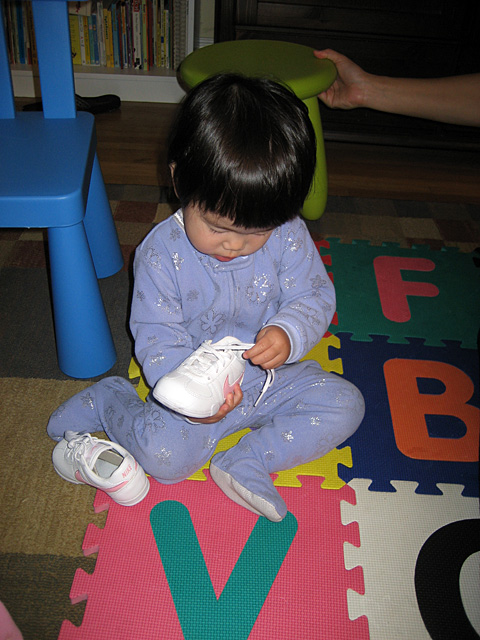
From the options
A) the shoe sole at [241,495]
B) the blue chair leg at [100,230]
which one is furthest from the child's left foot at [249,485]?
the blue chair leg at [100,230]

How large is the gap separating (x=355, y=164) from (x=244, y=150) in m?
1.39

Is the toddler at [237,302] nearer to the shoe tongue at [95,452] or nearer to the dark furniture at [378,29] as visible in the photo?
the shoe tongue at [95,452]

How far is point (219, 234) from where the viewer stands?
69cm

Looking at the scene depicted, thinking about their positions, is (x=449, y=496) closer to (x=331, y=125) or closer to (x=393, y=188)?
(x=393, y=188)

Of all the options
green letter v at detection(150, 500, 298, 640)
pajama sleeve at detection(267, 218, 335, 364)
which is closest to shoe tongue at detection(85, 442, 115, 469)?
green letter v at detection(150, 500, 298, 640)

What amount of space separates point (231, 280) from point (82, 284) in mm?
289

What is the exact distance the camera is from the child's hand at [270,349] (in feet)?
2.44

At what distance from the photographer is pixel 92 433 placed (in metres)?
0.91

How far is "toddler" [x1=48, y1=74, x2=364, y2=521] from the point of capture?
2.08 feet

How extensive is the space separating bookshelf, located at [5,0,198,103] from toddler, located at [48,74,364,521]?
1670mm

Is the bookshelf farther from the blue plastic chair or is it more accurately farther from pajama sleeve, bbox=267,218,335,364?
pajama sleeve, bbox=267,218,335,364

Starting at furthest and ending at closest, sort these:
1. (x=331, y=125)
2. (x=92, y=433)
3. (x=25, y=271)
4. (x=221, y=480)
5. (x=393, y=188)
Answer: (x=331, y=125) → (x=393, y=188) → (x=25, y=271) → (x=92, y=433) → (x=221, y=480)

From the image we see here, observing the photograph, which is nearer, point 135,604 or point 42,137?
point 135,604

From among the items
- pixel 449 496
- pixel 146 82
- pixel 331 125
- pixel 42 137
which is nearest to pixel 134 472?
pixel 449 496
